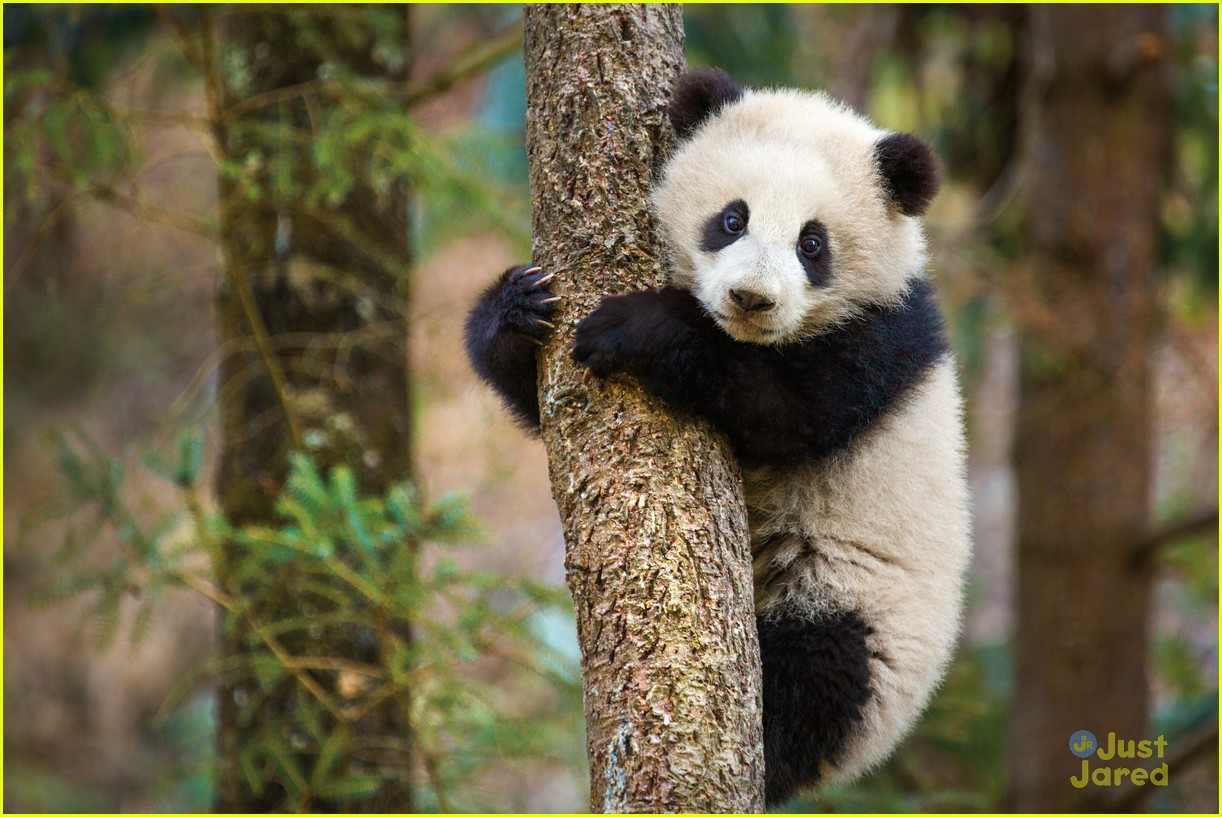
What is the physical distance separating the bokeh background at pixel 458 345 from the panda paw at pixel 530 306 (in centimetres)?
89

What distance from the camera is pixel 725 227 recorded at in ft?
11.3

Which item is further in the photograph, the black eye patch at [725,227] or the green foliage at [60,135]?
the green foliage at [60,135]

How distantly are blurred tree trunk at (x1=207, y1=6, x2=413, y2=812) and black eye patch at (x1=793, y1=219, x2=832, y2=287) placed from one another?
2.35 m

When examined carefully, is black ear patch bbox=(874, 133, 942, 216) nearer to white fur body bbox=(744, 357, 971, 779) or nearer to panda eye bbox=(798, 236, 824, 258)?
panda eye bbox=(798, 236, 824, 258)

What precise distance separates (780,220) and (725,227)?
17 centimetres

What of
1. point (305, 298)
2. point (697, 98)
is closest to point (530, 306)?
point (697, 98)

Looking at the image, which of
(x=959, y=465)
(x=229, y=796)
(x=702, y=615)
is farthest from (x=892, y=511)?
(x=229, y=796)

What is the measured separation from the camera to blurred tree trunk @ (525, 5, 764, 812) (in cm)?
254

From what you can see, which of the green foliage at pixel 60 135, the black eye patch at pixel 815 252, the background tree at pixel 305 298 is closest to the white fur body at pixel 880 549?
the black eye patch at pixel 815 252

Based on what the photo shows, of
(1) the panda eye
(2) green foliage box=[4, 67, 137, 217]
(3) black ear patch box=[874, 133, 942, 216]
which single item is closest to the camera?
(1) the panda eye

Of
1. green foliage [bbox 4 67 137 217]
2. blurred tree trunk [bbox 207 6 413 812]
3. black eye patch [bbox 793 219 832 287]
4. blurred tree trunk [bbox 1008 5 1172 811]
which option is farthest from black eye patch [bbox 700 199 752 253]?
blurred tree trunk [bbox 1008 5 1172 811]

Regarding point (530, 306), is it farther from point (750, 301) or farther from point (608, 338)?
point (750, 301)

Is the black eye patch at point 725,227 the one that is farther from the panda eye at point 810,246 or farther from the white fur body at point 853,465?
the panda eye at point 810,246

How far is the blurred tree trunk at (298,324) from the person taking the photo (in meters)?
4.87
